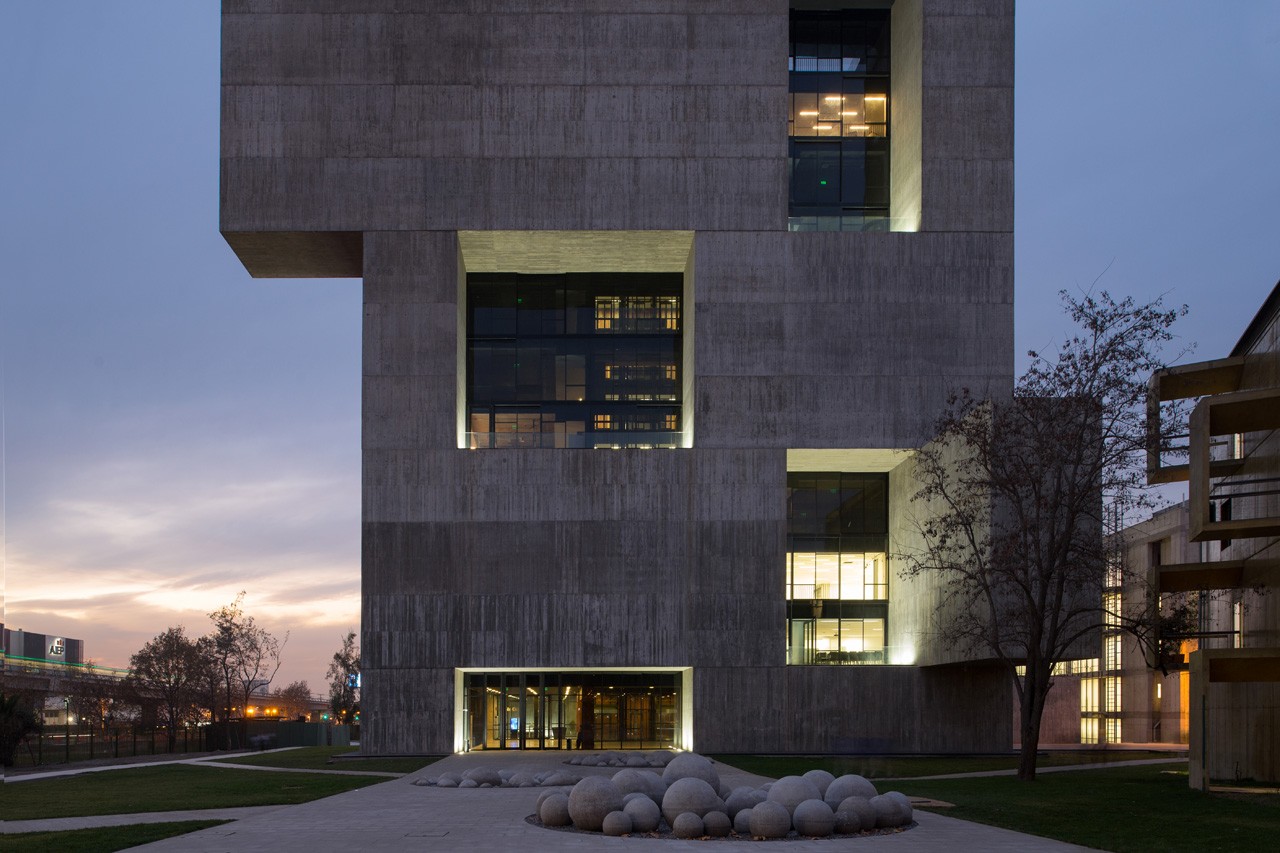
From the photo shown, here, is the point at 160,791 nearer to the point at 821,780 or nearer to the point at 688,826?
the point at 688,826

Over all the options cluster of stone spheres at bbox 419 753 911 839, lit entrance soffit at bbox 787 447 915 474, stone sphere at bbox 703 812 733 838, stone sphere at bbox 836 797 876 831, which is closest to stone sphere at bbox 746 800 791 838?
cluster of stone spheres at bbox 419 753 911 839

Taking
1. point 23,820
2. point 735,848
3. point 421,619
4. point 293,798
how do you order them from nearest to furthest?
point 735,848 → point 23,820 → point 293,798 → point 421,619

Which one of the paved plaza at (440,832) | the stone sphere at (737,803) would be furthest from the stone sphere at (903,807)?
the stone sphere at (737,803)

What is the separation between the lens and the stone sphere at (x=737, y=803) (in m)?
16.6

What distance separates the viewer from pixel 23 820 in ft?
67.5

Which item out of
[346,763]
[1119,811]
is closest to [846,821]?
[1119,811]

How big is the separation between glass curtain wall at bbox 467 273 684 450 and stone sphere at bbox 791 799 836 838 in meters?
31.2

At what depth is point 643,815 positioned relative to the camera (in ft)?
53.9

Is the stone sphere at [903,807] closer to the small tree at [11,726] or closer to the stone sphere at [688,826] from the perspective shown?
the stone sphere at [688,826]

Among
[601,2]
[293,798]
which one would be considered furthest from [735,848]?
[601,2]

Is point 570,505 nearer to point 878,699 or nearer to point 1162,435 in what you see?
point 878,699

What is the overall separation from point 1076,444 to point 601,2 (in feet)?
77.4

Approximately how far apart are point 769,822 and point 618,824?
78.7 inches

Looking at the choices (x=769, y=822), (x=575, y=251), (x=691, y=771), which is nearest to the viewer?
(x=769, y=822)
